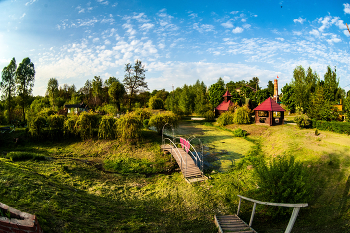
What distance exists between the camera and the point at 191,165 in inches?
447

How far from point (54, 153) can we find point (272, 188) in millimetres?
15788

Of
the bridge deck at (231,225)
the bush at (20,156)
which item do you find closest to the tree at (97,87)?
the bush at (20,156)

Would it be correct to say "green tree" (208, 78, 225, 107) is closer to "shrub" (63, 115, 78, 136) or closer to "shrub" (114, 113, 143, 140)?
"shrub" (114, 113, 143, 140)

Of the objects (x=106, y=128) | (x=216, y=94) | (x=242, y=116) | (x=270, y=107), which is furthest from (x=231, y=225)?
(x=216, y=94)

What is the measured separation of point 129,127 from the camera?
16.4 meters

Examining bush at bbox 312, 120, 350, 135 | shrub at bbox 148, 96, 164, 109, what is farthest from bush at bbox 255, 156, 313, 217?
shrub at bbox 148, 96, 164, 109

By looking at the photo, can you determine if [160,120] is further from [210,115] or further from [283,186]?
[210,115]

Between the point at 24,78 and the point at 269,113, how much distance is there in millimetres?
34966

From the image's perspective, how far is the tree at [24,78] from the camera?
84.8ft

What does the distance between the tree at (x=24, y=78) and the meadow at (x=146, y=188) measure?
11.9m

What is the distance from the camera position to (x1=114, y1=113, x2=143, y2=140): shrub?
643 inches

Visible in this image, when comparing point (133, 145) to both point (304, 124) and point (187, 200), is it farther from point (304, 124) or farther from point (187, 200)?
point (304, 124)

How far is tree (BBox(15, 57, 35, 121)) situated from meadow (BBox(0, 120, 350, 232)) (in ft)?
39.2

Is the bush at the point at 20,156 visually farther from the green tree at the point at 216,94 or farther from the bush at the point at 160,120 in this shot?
the green tree at the point at 216,94
